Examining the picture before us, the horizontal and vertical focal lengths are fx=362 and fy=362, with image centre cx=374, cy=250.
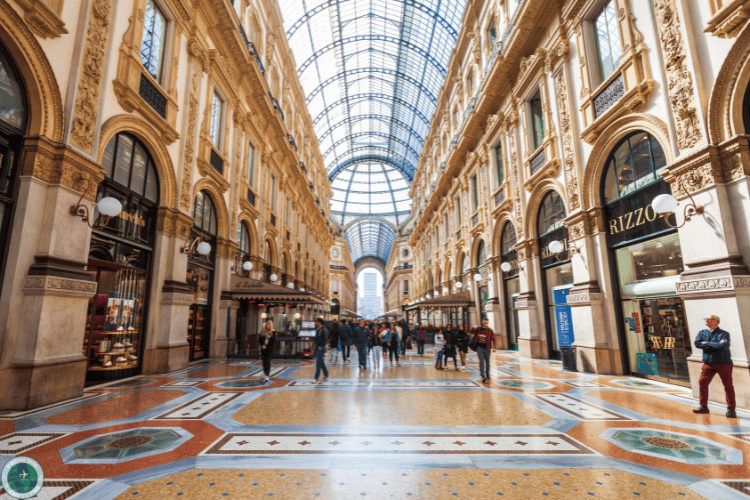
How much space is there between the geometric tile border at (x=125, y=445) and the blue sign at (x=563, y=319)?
35.1 ft

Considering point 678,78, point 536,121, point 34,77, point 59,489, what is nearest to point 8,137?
point 34,77

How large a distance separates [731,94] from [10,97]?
38.5ft

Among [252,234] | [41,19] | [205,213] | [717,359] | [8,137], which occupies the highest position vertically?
[41,19]

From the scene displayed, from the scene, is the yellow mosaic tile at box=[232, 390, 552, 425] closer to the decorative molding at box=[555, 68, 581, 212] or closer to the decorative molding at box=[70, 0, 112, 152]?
the decorative molding at box=[70, 0, 112, 152]

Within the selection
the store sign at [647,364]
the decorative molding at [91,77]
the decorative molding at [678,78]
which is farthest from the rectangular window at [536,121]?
the decorative molding at [91,77]

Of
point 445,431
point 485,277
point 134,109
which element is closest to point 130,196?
point 134,109

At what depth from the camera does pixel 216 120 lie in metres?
13.9

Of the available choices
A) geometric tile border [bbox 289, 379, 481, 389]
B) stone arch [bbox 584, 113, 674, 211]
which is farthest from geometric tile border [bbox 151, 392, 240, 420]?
stone arch [bbox 584, 113, 674, 211]

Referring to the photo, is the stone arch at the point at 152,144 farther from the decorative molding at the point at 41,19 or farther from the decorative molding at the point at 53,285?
the decorative molding at the point at 53,285

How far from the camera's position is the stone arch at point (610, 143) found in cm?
745

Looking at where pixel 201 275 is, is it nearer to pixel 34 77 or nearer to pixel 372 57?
pixel 34 77

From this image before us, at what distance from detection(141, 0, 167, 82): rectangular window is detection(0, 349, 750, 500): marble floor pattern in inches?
317

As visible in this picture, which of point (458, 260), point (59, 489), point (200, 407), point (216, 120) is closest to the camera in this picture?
point (59, 489)

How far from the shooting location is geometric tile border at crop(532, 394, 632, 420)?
17.2ft
